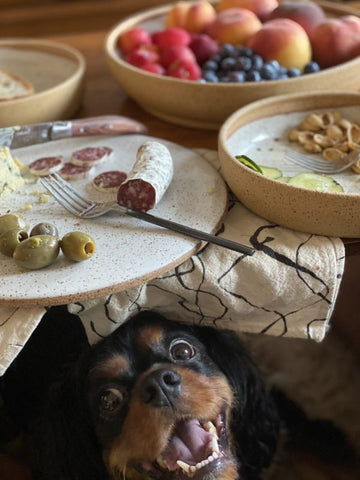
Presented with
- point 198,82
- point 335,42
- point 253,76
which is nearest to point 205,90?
point 198,82

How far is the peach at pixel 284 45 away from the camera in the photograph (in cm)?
131

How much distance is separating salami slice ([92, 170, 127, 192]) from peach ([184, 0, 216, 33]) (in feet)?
1.91

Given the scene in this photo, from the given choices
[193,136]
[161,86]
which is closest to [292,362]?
[193,136]

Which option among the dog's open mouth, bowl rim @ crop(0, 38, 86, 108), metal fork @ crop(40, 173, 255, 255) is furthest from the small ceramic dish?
the dog's open mouth

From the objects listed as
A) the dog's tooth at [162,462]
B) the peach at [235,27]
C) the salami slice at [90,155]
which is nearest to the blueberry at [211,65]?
the peach at [235,27]

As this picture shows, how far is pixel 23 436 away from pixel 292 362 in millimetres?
825

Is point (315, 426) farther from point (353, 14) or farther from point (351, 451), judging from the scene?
point (353, 14)

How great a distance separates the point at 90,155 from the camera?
3.70ft

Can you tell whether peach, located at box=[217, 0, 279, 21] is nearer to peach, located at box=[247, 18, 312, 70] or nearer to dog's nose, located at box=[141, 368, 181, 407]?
peach, located at box=[247, 18, 312, 70]

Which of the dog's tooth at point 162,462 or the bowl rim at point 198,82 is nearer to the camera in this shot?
the dog's tooth at point 162,462

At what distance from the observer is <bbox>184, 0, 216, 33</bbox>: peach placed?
1.48 meters

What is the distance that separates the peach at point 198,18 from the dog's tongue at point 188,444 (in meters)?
0.98

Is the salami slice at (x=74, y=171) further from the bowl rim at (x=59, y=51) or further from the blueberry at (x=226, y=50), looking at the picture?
the blueberry at (x=226, y=50)

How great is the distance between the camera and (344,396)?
5.15 ft
